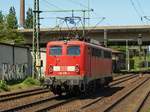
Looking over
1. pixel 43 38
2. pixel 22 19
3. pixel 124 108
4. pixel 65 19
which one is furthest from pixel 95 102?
pixel 22 19

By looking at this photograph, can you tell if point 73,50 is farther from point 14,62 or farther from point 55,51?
point 14,62

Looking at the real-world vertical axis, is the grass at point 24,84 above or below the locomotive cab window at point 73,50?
below

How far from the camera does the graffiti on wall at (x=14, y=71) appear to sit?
143 ft

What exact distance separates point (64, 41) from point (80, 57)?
132 centimetres

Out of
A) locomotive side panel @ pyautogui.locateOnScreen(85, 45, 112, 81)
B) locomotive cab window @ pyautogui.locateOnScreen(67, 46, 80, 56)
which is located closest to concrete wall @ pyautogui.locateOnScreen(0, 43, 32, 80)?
locomotive side panel @ pyautogui.locateOnScreen(85, 45, 112, 81)

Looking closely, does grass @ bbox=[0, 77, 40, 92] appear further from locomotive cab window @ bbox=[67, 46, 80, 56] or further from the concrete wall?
locomotive cab window @ bbox=[67, 46, 80, 56]

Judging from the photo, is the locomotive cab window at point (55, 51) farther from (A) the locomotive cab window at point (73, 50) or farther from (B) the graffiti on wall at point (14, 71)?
(B) the graffiti on wall at point (14, 71)

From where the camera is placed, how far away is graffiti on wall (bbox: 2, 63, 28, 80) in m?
43.6

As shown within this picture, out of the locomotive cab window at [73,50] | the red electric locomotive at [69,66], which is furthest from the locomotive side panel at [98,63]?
the locomotive cab window at [73,50]

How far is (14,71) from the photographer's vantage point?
45969mm

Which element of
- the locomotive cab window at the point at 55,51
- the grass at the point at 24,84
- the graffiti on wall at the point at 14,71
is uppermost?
the locomotive cab window at the point at 55,51

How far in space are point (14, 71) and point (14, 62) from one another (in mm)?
1305

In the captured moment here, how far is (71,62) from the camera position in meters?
25.8

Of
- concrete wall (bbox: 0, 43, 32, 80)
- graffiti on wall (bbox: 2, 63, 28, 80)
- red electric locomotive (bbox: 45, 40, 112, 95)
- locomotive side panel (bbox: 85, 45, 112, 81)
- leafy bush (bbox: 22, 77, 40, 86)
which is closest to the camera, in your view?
red electric locomotive (bbox: 45, 40, 112, 95)
